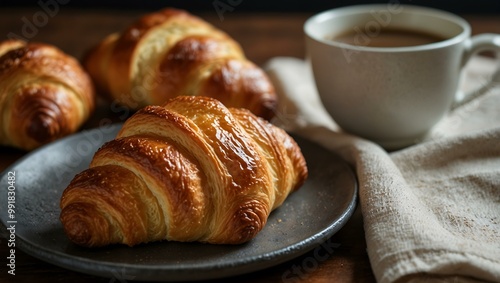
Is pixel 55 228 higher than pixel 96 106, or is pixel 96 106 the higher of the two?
pixel 55 228

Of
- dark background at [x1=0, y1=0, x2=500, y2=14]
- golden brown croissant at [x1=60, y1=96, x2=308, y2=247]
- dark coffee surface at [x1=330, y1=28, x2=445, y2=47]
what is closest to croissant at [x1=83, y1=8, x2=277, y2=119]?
dark coffee surface at [x1=330, y1=28, x2=445, y2=47]

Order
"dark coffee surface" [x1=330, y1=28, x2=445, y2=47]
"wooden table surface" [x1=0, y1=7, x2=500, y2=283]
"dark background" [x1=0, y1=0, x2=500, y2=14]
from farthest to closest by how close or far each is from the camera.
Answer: "dark background" [x1=0, y1=0, x2=500, y2=14] → "dark coffee surface" [x1=330, y1=28, x2=445, y2=47] → "wooden table surface" [x1=0, y1=7, x2=500, y2=283]

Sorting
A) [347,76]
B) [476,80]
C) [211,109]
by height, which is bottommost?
[476,80]

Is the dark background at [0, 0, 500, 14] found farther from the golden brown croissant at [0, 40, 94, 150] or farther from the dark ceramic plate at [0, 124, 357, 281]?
the dark ceramic plate at [0, 124, 357, 281]

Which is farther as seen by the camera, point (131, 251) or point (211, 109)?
point (211, 109)

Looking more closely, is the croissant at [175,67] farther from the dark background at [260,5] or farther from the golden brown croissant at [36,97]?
the dark background at [260,5]

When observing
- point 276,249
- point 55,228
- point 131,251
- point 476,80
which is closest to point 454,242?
point 276,249

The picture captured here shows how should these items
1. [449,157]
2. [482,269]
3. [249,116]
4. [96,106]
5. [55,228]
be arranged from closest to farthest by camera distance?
[482,269] < [55,228] < [249,116] < [449,157] < [96,106]

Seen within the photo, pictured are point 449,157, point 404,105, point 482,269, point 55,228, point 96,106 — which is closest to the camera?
point 482,269

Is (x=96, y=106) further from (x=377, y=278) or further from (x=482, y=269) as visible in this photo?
(x=482, y=269)
